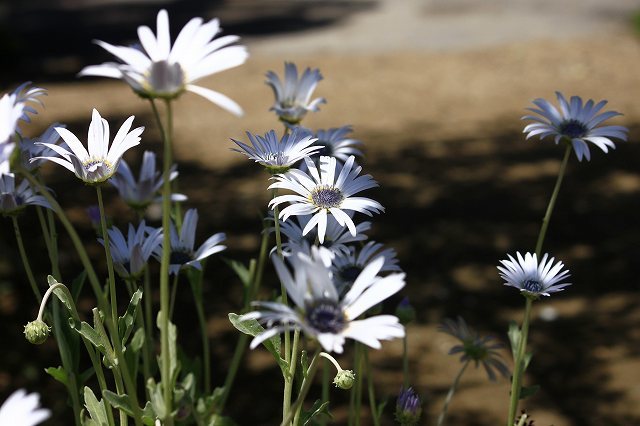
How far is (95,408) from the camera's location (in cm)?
121

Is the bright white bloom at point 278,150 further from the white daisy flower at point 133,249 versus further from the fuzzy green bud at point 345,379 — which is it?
the fuzzy green bud at point 345,379

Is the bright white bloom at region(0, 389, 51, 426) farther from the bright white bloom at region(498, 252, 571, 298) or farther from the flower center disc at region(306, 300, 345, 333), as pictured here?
the bright white bloom at region(498, 252, 571, 298)

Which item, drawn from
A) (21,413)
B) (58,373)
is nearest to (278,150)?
(58,373)

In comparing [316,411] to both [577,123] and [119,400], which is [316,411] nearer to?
[119,400]

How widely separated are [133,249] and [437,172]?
4432 mm

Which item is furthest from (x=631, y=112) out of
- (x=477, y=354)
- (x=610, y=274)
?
(x=477, y=354)

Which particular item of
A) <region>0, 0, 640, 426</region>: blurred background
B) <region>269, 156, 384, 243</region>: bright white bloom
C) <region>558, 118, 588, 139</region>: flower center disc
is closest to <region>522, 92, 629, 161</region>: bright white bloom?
<region>558, 118, 588, 139</region>: flower center disc

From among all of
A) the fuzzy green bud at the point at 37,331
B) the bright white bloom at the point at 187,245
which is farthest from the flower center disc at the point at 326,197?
the fuzzy green bud at the point at 37,331

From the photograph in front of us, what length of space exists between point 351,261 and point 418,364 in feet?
7.62

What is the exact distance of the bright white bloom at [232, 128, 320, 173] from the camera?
1209 mm

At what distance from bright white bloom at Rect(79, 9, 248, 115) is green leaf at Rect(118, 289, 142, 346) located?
13.3 inches

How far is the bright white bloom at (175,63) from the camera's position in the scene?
0.85 meters

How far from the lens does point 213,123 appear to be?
6449 mm

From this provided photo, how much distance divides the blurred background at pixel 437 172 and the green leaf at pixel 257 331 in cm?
197
